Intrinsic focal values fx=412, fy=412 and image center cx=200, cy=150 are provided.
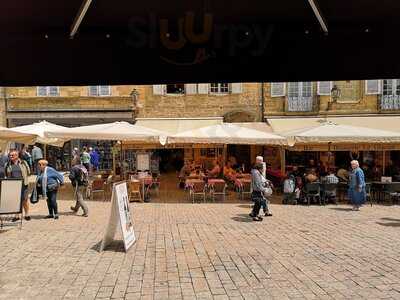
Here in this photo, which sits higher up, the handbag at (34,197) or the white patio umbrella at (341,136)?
the white patio umbrella at (341,136)

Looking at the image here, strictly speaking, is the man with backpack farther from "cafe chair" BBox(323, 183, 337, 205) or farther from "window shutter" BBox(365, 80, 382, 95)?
"window shutter" BBox(365, 80, 382, 95)

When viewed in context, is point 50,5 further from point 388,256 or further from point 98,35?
point 388,256

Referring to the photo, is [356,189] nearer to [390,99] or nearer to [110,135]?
[110,135]

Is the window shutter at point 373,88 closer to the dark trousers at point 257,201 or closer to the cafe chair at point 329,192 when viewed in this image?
the cafe chair at point 329,192

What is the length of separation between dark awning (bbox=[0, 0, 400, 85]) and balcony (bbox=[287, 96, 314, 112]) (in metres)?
19.8

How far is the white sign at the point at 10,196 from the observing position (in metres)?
8.80

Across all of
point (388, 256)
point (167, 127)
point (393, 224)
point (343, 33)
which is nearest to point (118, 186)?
point (388, 256)

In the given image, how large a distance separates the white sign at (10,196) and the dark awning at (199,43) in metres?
6.91

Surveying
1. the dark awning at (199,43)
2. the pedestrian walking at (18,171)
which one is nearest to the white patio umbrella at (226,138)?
the pedestrian walking at (18,171)

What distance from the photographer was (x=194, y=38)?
2492 millimetres

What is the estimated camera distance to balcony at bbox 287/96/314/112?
21938 millimetres

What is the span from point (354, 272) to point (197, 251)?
2.58 meters

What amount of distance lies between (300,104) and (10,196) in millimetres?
16513

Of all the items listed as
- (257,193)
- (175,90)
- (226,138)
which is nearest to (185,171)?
(226,138)
